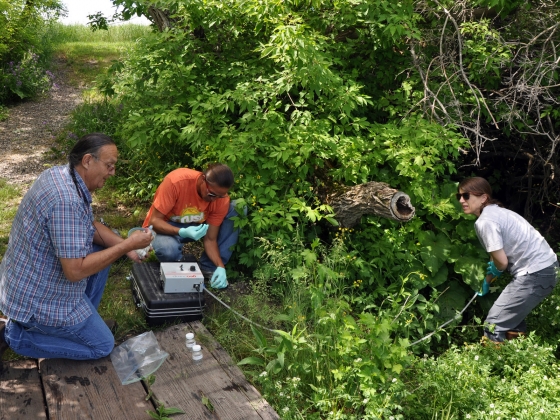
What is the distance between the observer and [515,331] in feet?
13.3

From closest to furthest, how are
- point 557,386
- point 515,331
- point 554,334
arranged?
point 557,386
point 515,331
point 554,334

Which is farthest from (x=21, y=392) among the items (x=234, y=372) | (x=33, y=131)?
(x=33, y=131)

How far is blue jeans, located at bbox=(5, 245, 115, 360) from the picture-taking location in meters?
2.85

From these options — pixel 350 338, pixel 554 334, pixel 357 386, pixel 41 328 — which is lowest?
pixel 554 334

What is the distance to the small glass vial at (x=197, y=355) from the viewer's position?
3141 mm

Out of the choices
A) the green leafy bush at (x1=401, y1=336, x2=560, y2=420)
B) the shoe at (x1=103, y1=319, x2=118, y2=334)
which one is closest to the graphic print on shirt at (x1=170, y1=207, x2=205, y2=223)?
the shoe at (x1=103, y1=319, x2=118, y2=334)

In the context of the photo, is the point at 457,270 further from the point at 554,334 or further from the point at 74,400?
the point at 74,400

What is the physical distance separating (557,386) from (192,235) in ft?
8.22

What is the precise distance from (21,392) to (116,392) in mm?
477

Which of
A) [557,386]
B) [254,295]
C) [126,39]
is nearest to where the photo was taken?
[557,386]

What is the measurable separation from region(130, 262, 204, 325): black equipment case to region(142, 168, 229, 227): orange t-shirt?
51 centimetres

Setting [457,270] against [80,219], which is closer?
[80,219]

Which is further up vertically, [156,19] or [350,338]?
[156,19]

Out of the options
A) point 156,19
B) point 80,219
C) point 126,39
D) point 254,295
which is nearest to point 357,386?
point 254,295
